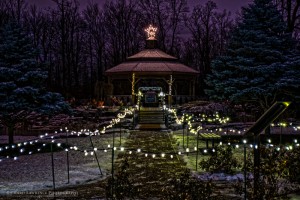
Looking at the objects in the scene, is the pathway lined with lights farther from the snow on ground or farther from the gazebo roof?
the gazebo roof

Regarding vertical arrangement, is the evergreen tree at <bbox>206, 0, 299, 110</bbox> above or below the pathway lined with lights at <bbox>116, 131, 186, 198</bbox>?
above

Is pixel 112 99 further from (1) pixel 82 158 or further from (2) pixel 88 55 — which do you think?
(2) pixel 88 55

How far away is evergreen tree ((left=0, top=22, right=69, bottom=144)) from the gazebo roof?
15.3 m

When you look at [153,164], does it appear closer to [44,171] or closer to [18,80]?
[44,171]

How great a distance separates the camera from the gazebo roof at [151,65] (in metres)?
32.3

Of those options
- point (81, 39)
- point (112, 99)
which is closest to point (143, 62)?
point (112, 99)

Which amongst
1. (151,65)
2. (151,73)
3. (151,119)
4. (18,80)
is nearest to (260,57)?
(151,119)

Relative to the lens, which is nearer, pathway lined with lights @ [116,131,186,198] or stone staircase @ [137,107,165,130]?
pathway lined with lights @ [116,131,186,198]

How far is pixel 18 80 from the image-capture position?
1694cm

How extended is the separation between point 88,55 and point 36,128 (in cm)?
3768

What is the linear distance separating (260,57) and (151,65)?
14211 mm

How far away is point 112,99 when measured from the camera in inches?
1277

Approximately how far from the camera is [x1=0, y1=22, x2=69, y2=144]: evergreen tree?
16.7 metres

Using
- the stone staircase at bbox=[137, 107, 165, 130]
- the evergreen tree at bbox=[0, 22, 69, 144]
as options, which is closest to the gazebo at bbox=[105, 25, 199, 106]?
the stone staircase at bbox=[137, 107, 165, 130]
